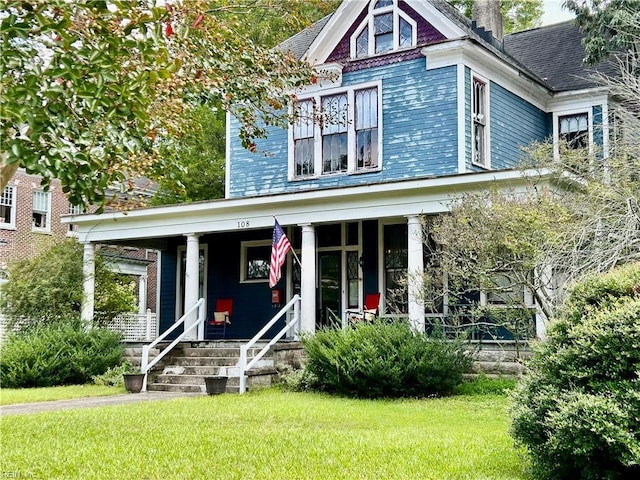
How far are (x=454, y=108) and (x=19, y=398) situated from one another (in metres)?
10.2

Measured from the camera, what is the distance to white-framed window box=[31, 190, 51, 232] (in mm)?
29000

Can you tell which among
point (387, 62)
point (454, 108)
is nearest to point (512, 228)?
point (454, 108)

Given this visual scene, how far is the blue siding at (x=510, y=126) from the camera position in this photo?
56.9 feet

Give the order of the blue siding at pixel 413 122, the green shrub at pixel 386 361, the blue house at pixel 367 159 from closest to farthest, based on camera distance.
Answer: the green shrub at pixel 386 361 → the blue house at pixel 367 159 → the blue siding at pixel 413 122

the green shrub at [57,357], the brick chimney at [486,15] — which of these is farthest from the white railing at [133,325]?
the brick chimney at [486,15]

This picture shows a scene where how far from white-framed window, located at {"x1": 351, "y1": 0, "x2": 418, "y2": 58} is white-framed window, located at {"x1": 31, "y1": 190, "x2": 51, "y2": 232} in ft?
52.8

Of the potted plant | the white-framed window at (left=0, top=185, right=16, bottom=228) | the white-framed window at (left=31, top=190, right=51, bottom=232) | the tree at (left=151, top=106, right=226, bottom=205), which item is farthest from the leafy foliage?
the white-framed window at (left=31, top=190, right=51, bottom=232)

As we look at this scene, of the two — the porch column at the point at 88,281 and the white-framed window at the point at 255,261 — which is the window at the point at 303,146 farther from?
the porch column at the point at 88,281

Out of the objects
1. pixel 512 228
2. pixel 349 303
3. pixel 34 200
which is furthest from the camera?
pixel 34 200

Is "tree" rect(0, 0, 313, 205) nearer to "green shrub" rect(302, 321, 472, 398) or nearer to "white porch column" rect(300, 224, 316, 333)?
"green shrub" rect(302, 321, 472, 398)

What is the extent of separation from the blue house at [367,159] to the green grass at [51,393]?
2.94 m

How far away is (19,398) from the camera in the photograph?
13688 mm

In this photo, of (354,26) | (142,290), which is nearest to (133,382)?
(354,26)

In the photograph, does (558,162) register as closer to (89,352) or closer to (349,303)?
(349,303)
